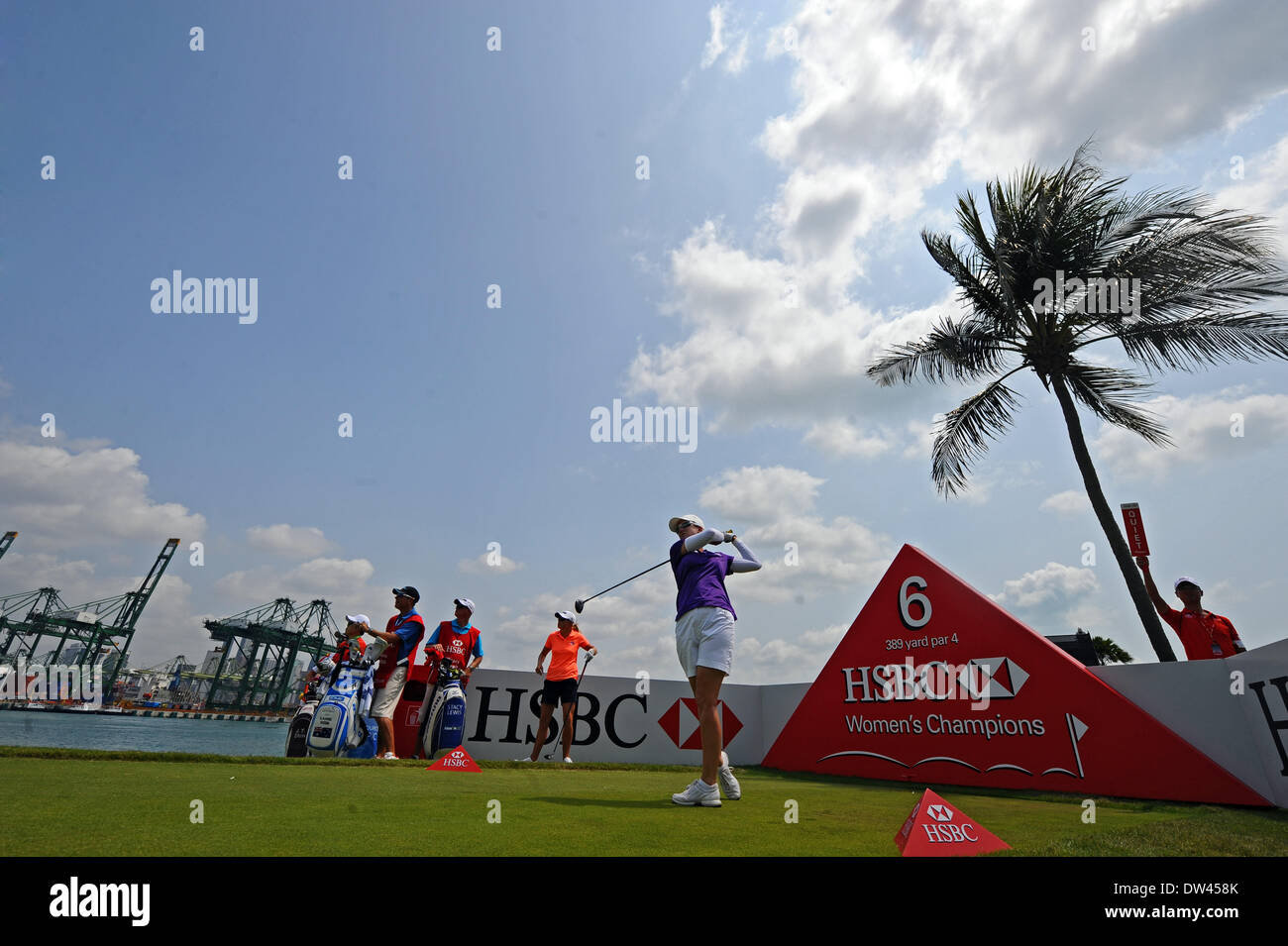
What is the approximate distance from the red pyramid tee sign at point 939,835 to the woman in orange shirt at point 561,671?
620cm

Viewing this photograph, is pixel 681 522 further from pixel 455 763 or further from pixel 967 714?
pixel 967 714

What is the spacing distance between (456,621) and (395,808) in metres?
5.60

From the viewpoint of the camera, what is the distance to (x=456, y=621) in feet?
29.0

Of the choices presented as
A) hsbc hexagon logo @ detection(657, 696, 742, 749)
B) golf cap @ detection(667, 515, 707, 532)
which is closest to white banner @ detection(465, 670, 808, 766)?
hsbc hexagon logo @ detection(657, 696, 742, 749)

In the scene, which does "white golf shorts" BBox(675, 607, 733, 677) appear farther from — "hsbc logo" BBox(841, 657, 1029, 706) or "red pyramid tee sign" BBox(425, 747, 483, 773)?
"hsbc logo" BBox(841, 657, 1029, 706)

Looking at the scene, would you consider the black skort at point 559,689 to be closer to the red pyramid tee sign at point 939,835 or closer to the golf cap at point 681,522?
the golf cap at point 681,522

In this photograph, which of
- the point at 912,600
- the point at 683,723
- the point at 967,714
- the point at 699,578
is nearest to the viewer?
the point at 699,578

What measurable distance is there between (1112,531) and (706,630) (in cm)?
954

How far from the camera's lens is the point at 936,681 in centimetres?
813

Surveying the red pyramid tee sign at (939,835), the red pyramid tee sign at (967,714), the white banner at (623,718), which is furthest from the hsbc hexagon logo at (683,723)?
the red pyramid tee sign at (939,835)

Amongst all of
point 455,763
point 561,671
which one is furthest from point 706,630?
point 561,671

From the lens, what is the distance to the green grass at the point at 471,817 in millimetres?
2504

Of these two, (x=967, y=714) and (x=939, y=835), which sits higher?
(x=939, y=835)

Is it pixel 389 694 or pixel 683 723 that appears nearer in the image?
pixel 389 694
